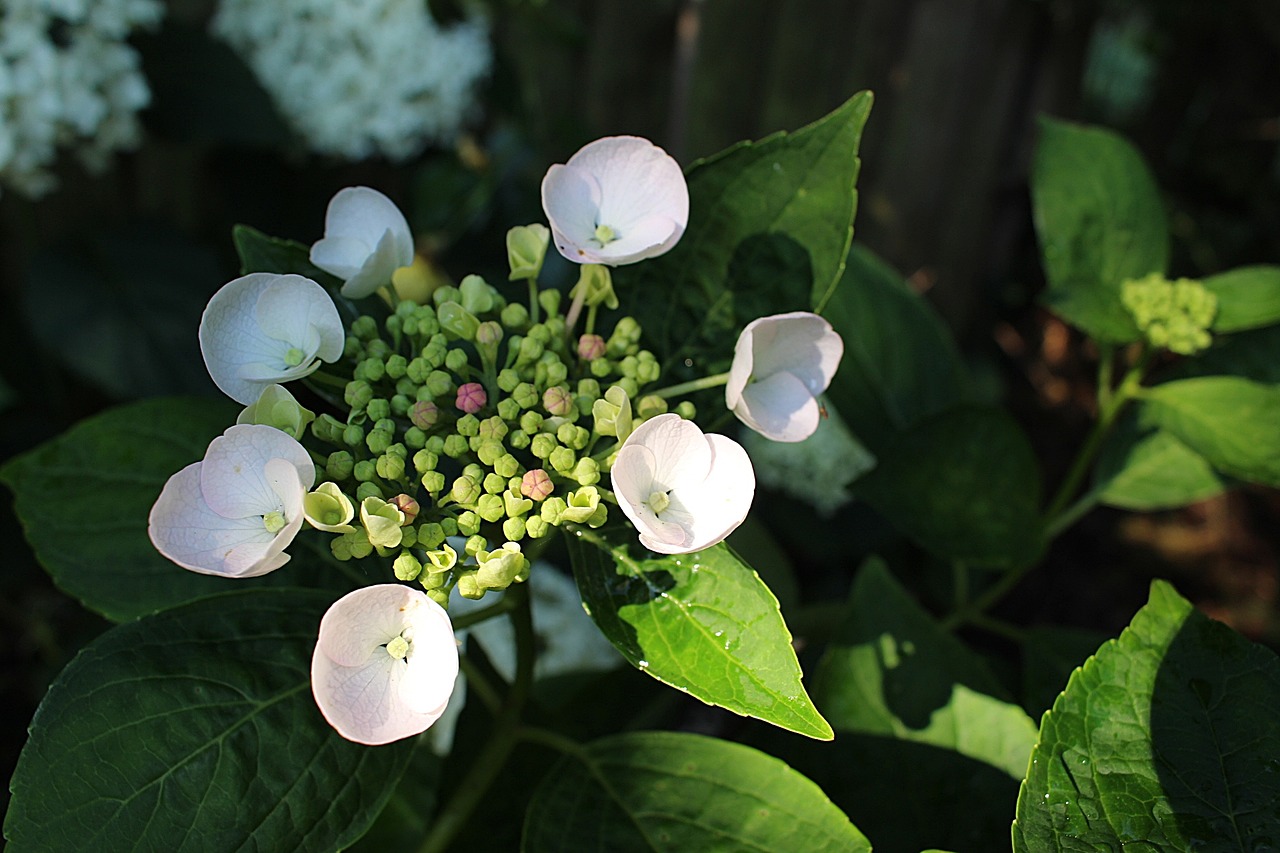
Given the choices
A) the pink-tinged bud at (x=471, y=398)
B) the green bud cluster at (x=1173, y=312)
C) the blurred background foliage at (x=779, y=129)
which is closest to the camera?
the pink-tinged bud at (x=471, y=398)

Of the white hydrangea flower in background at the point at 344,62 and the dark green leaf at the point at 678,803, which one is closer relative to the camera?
the dark green leaf at the point at 678,803

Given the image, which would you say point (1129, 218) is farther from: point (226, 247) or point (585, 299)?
point (226, 247)

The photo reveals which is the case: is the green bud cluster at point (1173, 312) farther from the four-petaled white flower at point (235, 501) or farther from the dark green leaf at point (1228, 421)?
the four-petaled white flower at point (235, 501)

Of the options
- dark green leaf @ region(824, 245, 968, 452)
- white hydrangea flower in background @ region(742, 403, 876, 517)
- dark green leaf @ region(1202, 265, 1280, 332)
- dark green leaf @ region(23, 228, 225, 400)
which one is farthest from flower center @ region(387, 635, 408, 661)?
white hydrangea flower in background @ region(742, 403, 876, 517)

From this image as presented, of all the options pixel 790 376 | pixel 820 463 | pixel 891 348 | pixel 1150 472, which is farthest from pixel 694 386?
pixel 820 463

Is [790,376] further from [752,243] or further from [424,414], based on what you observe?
[424,414]

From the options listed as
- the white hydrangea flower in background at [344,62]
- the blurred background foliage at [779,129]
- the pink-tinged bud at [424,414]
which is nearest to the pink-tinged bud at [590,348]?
the pink-tinged bud at [424,414]
